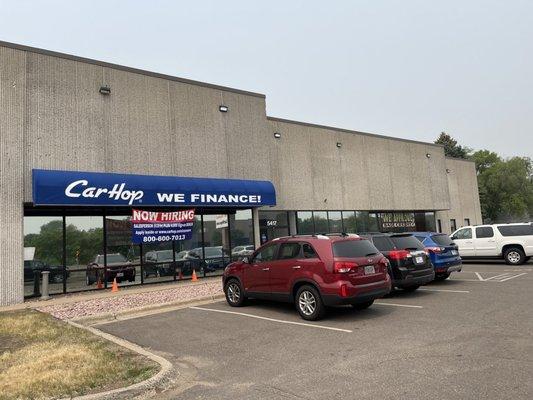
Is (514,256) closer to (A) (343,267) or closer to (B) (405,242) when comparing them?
(B) (405,242)

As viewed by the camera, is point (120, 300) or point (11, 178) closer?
point (120, 300)

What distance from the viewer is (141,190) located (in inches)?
633

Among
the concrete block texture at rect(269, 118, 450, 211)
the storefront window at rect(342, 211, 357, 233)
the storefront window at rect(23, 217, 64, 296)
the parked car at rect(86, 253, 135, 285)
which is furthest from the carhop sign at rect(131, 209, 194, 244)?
the storefront window at rect(342, 211, 357, 233)

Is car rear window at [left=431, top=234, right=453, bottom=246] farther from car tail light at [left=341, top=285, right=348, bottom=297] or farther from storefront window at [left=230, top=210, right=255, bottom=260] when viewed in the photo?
storefront window at [left=230, top=210, right=255, bottom=260]

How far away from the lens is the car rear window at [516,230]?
1950 centimetres

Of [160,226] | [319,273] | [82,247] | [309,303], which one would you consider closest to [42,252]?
[82,247]

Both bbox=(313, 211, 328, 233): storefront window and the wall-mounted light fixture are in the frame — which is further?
bbox=(313, 211, 328, 233): storefront window

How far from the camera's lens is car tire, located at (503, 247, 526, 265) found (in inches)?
766

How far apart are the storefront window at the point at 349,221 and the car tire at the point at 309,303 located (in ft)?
56.7

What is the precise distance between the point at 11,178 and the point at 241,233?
9.62 meters

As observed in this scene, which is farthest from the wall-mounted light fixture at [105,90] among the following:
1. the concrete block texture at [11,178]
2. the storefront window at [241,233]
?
the storefront window at [241,233]

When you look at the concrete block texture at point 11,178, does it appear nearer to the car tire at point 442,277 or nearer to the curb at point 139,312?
the curb at point 139,312

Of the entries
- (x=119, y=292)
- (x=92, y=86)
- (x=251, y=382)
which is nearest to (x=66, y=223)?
(x=119, y=292)

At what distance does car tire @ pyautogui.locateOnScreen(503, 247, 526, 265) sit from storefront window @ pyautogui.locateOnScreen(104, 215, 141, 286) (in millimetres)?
15748
